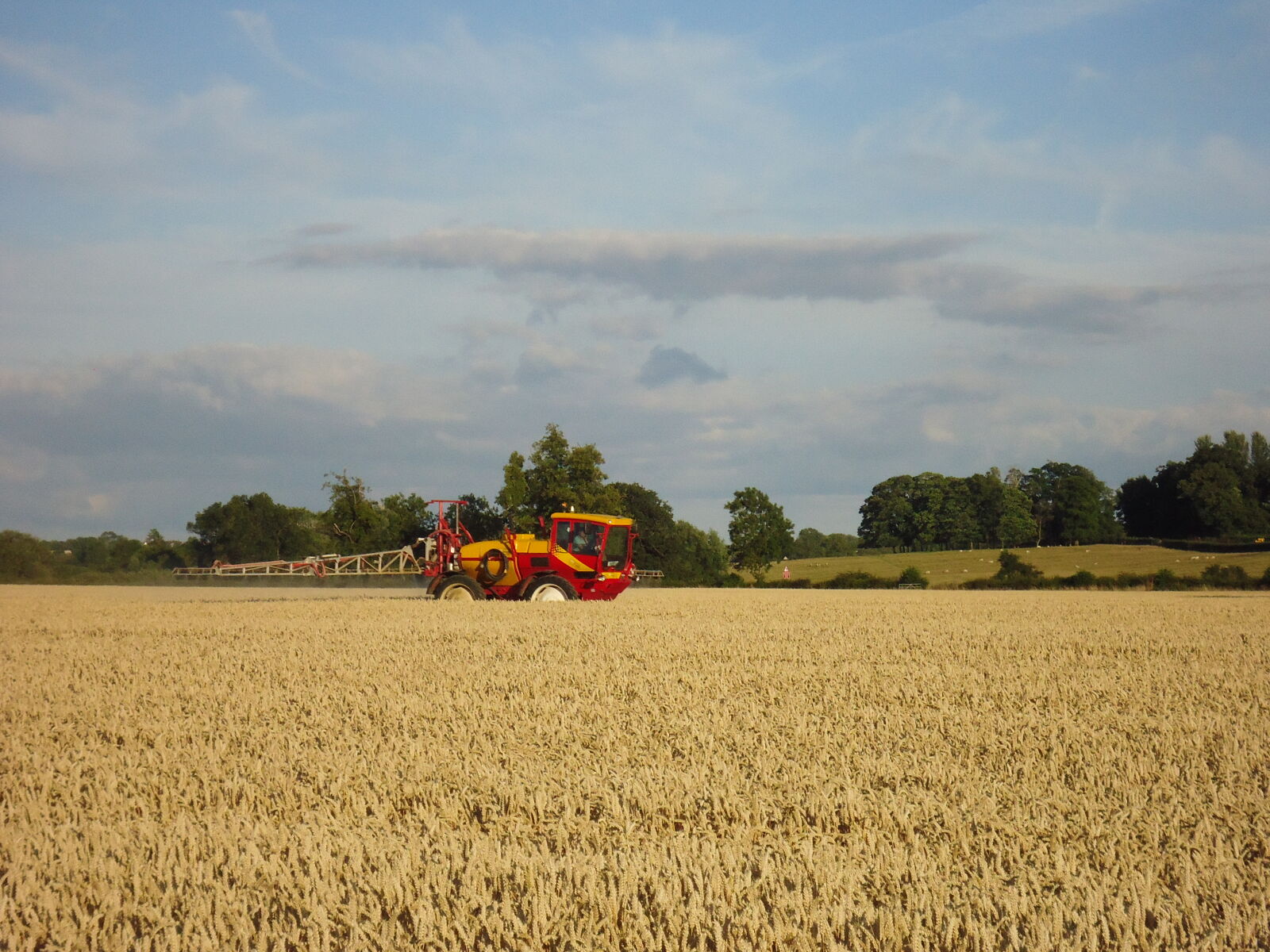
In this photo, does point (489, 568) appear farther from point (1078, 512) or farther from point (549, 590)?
point (1078, 512)

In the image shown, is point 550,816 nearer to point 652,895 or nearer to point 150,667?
point 652,895

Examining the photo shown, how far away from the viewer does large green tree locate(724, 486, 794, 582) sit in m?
80.9

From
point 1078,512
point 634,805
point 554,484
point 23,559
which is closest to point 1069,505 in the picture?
point 1078,512

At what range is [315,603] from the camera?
26109 mm

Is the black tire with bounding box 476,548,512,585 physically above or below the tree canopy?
below

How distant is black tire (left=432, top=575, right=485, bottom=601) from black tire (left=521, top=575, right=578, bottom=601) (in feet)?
3.41

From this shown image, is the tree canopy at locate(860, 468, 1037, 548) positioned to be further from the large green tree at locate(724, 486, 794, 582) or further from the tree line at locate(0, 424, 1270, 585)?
the large green tree at locate(724, 486, 794, 582)

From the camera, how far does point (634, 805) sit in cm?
571

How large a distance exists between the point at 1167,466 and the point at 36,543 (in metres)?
99.8

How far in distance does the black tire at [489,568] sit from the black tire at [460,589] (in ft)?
0.99

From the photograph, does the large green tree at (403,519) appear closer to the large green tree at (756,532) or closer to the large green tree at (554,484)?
the large green tree at (554,484)

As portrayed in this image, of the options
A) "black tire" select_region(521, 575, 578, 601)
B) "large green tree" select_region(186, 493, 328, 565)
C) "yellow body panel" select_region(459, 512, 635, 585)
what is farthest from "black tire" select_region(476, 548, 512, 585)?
"large green tree" select_region(186, 493, 328, 565)

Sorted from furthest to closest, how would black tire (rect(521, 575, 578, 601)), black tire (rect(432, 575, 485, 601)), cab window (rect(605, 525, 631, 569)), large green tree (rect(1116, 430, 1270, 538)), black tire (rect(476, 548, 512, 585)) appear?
large green tree (rect(1116, 430, 1270, 538)), cab window (rect(605, 525, 631, 569)), black tire (rect(476, 548, 512, 585)), black tire (rect(432, 575, 485, 601)), black tire (rect(521, 575, 578, 601))

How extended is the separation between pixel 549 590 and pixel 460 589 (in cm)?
222
